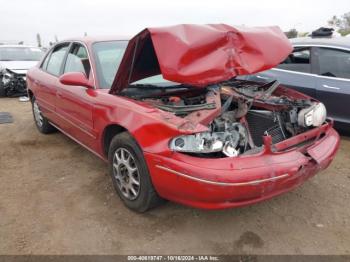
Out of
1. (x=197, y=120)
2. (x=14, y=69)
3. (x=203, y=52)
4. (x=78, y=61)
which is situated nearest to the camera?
(x=197, y=120)

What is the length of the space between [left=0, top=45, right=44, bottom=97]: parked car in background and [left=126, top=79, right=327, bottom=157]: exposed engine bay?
7.20m

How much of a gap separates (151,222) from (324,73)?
3.56m

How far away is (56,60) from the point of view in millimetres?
4934

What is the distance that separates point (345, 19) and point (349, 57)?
90.1ft

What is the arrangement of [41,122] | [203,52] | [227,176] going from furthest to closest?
[41,122] → [203,52] → [227,176]

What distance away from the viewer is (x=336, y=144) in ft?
10.8

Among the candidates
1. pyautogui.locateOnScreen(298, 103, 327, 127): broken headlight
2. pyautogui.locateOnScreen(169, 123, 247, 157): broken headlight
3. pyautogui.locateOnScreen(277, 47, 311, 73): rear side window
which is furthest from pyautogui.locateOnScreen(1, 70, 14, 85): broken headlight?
pyautogui.locateOnScreen(298, 103, 327, 127): broken headlight

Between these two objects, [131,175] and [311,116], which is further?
[311,116]

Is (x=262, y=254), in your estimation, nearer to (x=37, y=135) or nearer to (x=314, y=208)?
(x=314, y=208)

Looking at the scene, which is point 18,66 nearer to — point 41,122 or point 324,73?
point 41,122

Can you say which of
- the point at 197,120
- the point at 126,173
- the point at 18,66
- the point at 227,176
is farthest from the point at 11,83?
the point at 227,176

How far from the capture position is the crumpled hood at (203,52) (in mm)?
2908

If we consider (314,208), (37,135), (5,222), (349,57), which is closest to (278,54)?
(314,208)

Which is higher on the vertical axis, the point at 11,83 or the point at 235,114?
the point at 235,114
